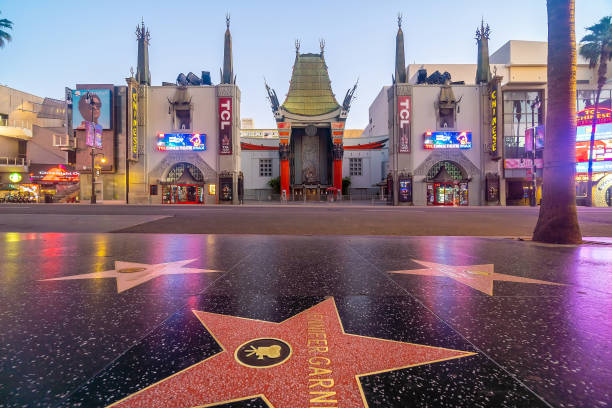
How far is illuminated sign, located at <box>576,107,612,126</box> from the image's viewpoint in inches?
1032

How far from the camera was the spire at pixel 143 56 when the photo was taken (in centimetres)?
3141

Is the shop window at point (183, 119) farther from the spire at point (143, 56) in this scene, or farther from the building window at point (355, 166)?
the building window at point (355, 166)

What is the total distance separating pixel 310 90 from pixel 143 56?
69.4ft

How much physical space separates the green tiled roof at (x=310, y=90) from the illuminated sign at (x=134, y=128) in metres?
18.3

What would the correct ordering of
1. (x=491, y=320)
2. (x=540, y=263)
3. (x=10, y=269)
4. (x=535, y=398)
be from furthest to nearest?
(x=540, y=263) < (x=10, y=269) < (x=491, y=320) < (x=535, y=398)

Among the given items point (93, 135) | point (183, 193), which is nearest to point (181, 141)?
point (183, 193)

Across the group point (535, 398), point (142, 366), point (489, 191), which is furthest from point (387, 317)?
point (489, 191)

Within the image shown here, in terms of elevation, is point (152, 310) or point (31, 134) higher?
point (31, 134)

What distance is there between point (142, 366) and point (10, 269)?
3737 millimetres

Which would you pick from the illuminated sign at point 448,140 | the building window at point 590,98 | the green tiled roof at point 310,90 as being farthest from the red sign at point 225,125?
the building window at point 590,98

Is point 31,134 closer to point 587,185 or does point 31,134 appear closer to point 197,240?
point 197,240

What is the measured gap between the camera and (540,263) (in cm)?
417

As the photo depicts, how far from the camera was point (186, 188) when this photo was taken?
30875mm

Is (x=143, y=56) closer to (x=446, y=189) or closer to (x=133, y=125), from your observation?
(x=133, y=125)
